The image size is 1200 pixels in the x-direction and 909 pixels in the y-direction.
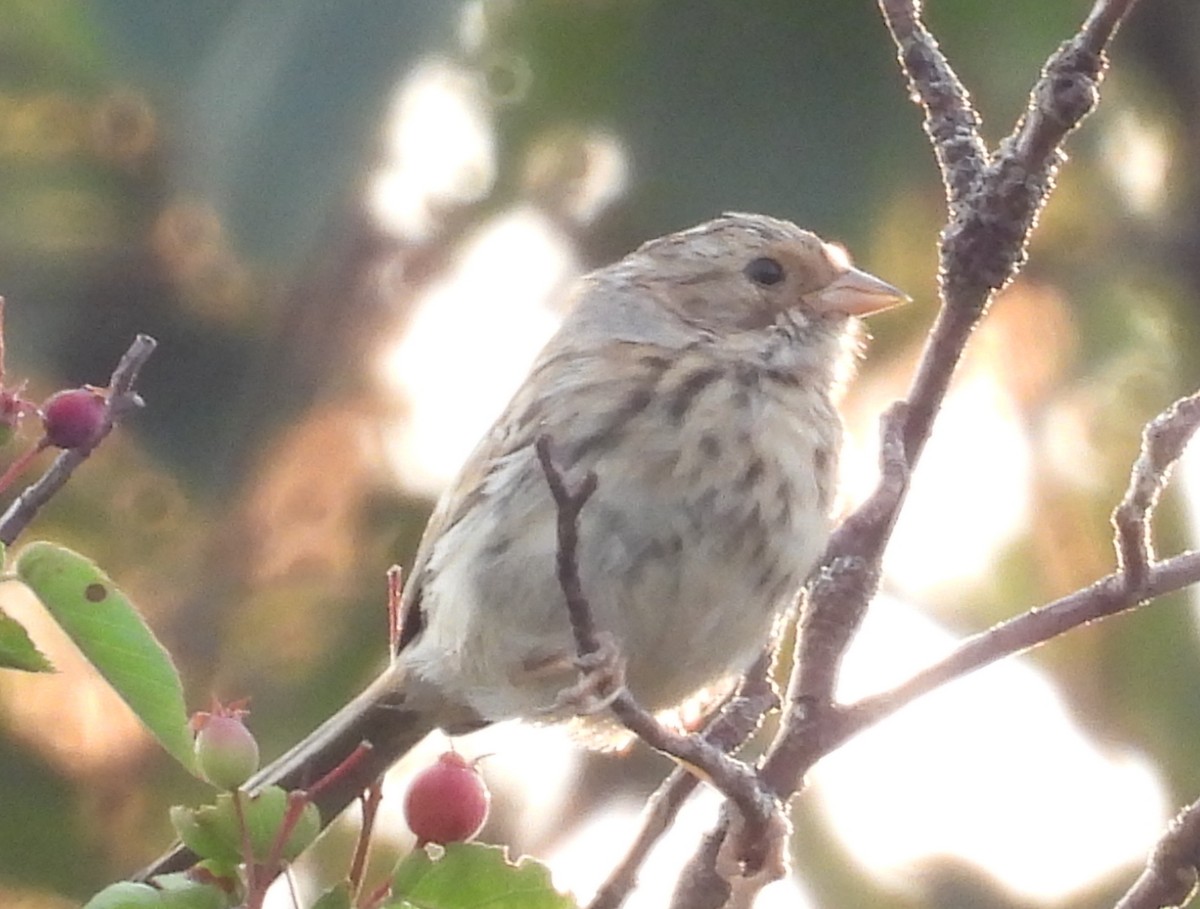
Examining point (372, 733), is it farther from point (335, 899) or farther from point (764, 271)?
point (335, 899)

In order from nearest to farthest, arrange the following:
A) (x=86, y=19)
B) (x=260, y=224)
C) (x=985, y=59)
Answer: (x=260, y=224) < (x=86, y=19) < (x=985, y=59)

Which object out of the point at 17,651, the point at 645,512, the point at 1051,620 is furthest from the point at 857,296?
the point at 17,651

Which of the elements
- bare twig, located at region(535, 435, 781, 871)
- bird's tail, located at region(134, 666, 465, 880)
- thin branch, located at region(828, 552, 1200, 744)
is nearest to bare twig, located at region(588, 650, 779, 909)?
bare twig, located at region(535, 435, 781, 871)

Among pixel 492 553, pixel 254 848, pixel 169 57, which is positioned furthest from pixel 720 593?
pixel 169 57

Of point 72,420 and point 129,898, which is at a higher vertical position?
point 72,420

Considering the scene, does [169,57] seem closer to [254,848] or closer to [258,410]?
[258,410]

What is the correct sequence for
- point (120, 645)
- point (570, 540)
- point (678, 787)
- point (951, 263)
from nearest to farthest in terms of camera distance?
point (120, 645), point (570, 540), point (951, 263), point (678, 787)
